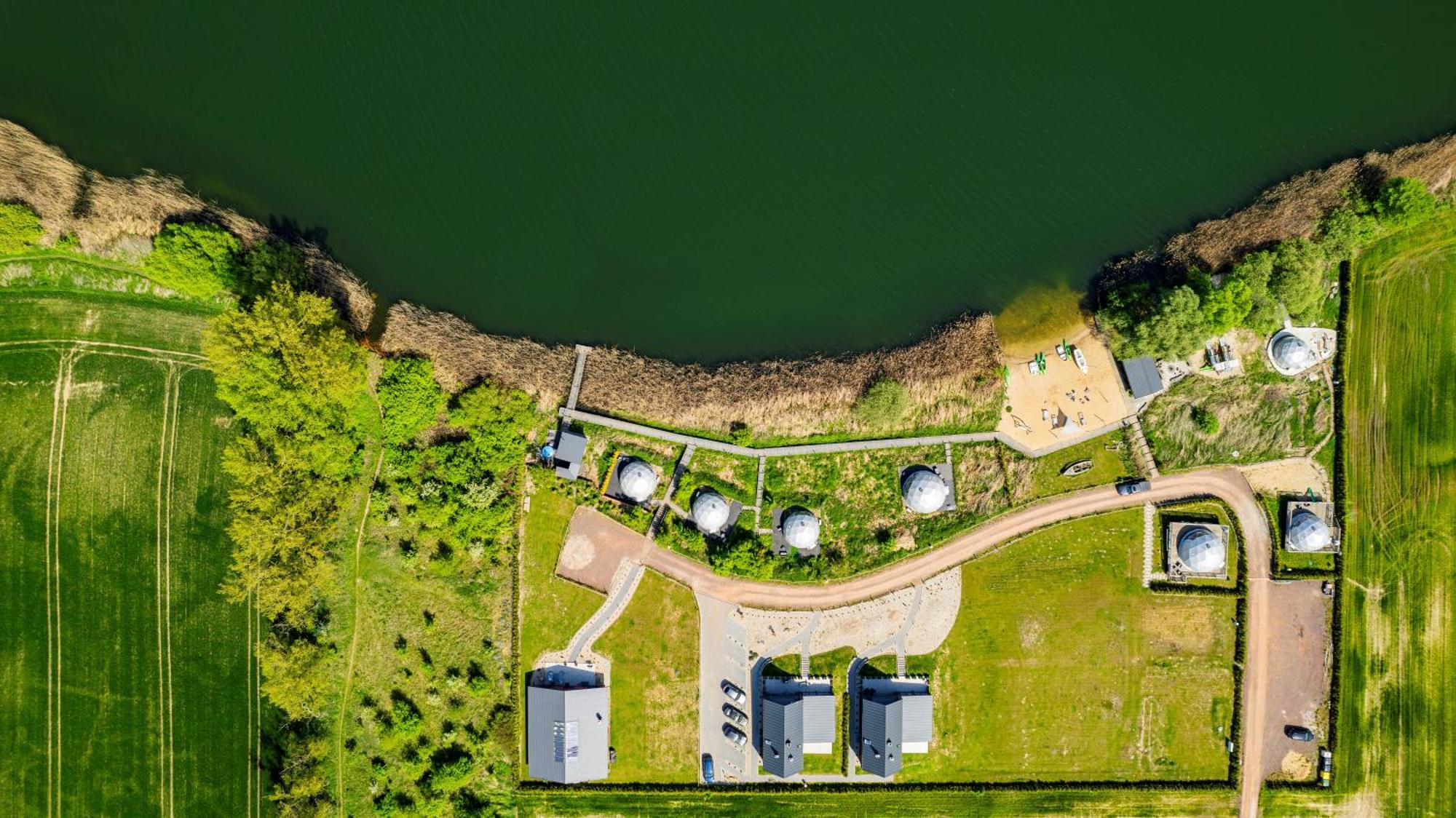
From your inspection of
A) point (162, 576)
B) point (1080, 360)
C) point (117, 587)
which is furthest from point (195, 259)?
point (1080, 360)

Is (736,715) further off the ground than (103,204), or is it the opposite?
(103,204)

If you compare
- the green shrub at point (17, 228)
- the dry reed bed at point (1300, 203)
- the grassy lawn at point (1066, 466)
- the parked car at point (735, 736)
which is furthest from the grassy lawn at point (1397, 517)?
the green shrub at point (17, 228)

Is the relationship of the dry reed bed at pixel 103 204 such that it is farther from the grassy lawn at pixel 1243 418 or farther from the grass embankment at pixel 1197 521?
the grass embankment at pixel 1197 521

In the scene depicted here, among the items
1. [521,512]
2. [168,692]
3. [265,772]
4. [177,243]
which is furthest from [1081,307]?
[168,692]

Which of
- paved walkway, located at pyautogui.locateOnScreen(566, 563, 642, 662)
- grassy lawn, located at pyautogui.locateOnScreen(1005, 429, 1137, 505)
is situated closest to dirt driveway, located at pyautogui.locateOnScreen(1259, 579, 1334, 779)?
grassy lawn, located at pyautogui.locateOnScreen(1005, 429, 1137, 505)

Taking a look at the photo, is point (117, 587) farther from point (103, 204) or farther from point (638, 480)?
point (638, 480)

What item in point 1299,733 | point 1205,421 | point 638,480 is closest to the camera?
point 638,480
